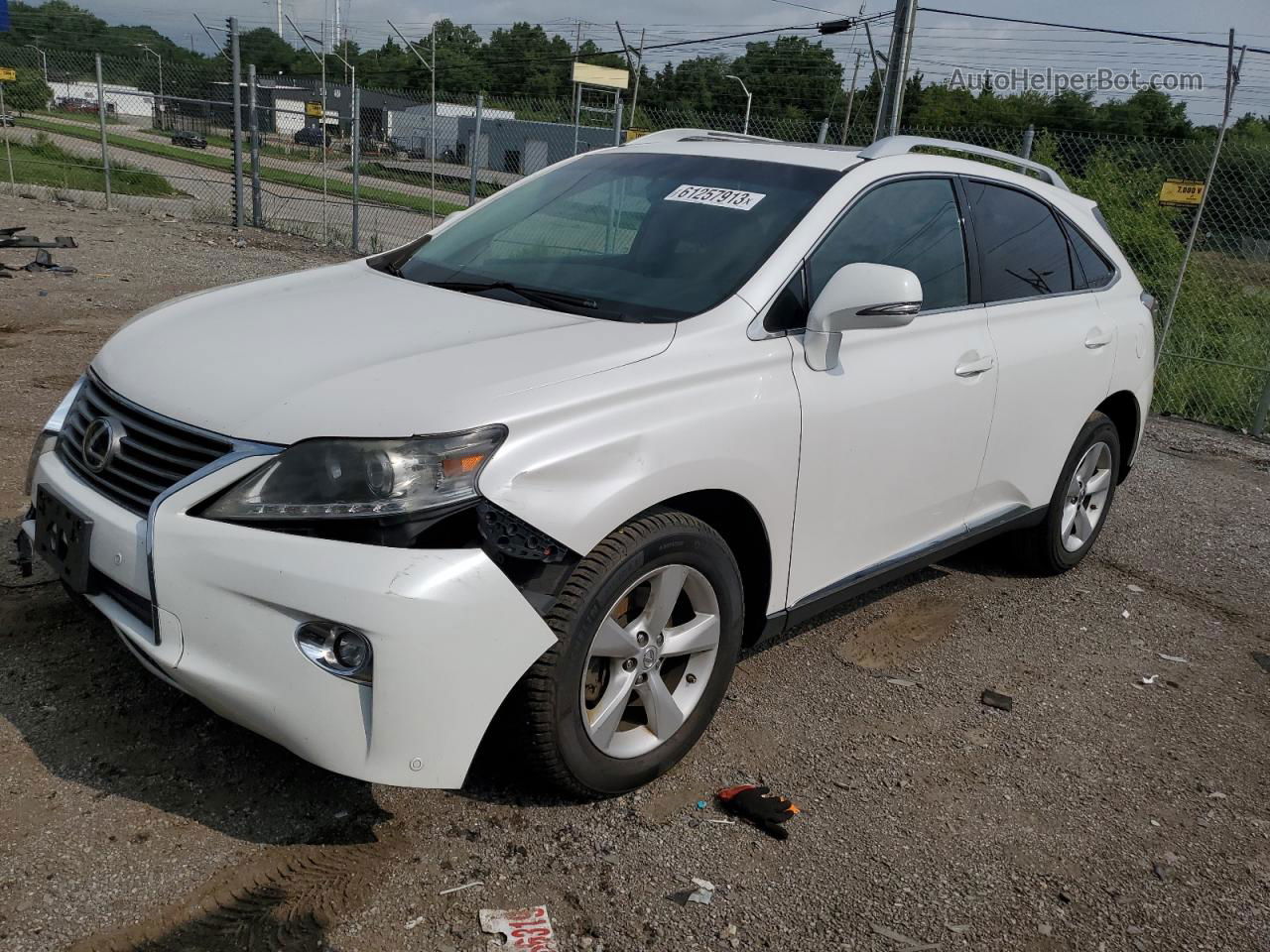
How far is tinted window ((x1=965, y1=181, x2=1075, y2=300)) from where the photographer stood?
413 centimetres

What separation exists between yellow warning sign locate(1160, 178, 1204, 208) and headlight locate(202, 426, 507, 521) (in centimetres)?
846

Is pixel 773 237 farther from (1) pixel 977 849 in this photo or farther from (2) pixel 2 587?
(2) pixel 2 587

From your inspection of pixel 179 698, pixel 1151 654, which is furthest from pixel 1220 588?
pixel 179 698

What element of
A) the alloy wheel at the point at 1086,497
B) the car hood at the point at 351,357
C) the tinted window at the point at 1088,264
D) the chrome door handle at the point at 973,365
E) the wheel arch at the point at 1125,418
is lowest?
the alloy wheel at the point at 1086,497

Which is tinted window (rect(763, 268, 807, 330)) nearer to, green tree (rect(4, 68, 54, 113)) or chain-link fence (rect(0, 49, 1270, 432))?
chain-link fence (rect(0, 49, 1270, 432))

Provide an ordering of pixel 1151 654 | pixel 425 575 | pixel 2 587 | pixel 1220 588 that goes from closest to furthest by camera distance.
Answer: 1. pixel 425 575
2. pixel 2 587
3. pixel 1151 654
4. pixel 1220 588

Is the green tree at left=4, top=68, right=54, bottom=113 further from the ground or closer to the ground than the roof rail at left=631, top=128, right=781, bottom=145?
closer to the ground

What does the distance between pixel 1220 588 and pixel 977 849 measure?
3114mm

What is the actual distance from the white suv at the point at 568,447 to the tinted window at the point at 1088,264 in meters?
0.43

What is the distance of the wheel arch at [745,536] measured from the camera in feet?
9.87

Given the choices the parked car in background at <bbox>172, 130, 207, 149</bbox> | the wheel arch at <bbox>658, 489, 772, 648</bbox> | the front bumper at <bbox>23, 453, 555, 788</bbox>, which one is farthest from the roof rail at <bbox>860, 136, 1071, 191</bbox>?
the parked car in background at <bbox>172, 130, 207, 149</bbox>

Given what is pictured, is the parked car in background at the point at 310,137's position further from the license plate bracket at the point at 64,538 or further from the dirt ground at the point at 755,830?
the license plate bracket at the point at 64,538

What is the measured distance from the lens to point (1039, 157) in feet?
41.3

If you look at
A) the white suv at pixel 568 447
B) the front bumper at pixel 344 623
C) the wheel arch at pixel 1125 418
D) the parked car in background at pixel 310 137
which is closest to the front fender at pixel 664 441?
the white suv at pixel 568 447
